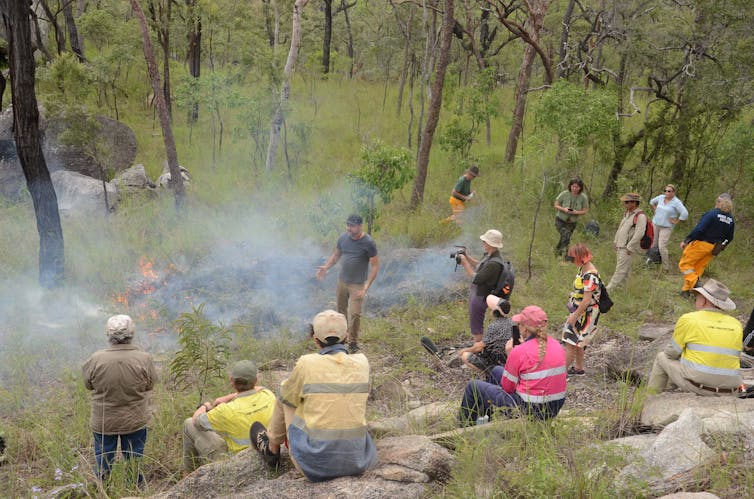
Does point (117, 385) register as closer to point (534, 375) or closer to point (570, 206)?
point (534, 375)

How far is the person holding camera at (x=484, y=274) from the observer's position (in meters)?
6.55

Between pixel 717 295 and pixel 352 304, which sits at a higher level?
pixel 717 295

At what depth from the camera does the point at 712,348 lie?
4672mm

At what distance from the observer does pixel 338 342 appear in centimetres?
383

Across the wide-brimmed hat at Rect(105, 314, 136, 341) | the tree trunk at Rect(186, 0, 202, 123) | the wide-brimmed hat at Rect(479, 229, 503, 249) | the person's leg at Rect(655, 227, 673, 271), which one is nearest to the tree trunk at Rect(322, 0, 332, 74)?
the tree trunk at Rect(186, 0, 202, 123)

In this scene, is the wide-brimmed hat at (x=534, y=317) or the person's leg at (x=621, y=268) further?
the person's leg at (x=621, y=268)

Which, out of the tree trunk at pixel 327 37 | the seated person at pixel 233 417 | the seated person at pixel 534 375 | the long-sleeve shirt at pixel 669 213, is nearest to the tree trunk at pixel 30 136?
the seated person at pixel 233 417

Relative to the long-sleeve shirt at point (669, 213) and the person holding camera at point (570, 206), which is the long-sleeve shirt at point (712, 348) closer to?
the person holding camera at point (570, 206)

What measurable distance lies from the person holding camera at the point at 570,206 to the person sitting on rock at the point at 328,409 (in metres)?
7.54

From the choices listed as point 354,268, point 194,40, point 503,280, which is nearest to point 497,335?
point 503,280

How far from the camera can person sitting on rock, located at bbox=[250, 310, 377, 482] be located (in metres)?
3.59

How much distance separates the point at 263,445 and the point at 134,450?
63.3 inches

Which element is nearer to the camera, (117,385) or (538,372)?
(538,372)

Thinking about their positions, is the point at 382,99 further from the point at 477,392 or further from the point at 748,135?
the point at 477,392
